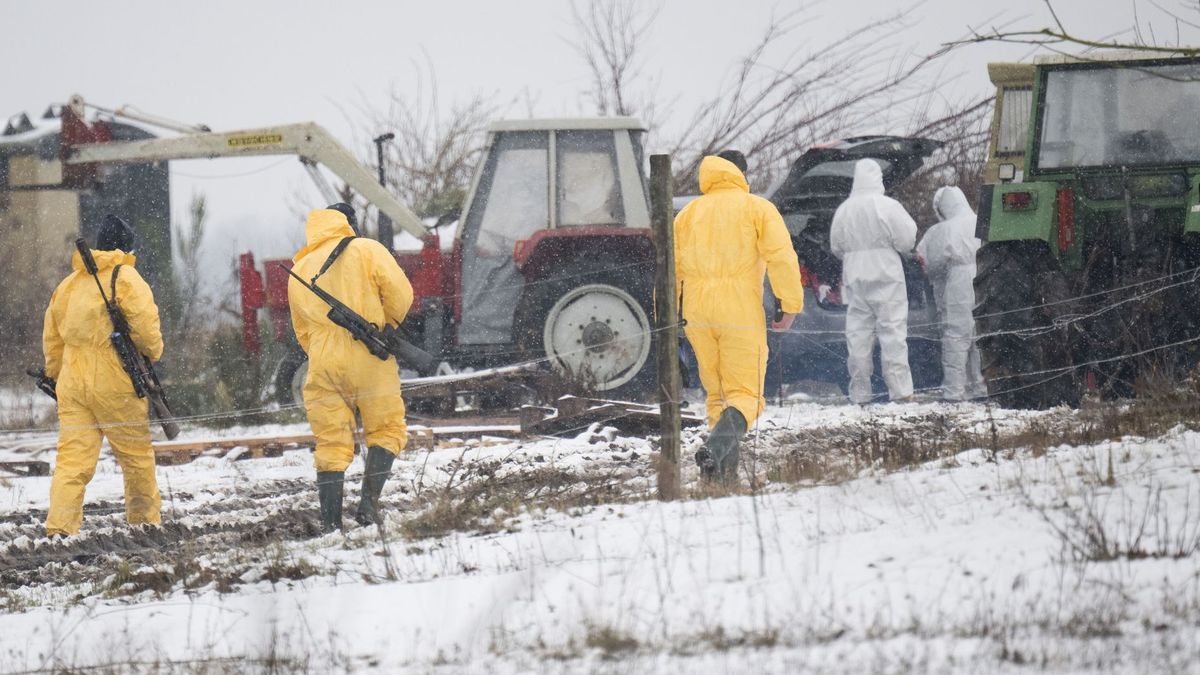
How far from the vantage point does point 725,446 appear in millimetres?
6793

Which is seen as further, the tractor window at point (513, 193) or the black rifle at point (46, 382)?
the tractor window at point (513, 193)

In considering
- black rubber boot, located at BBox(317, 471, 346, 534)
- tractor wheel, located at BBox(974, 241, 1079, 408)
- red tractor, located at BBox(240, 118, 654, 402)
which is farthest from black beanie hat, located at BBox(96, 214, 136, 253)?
tractor wheel, located at BBox(974, 241, 1079, 408)

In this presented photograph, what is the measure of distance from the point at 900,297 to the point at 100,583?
269 inches

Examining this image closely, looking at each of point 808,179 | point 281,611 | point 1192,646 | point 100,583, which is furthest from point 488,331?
point 1192,646

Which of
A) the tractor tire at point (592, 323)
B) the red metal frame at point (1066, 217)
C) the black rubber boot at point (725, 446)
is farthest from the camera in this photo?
the tractor tire at point (592, 323)

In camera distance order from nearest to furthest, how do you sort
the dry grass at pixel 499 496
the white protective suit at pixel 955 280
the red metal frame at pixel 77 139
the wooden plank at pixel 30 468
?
the dry grass at pixel 499 496 → the wooden plank at pixel 30 468 → the white protective suit at pixel 955 280 → the red metal frame at pixel 77 139

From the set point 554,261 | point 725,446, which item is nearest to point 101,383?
point 725,446

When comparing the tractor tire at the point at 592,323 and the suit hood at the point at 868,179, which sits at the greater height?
the suit hood at the point at 868,179

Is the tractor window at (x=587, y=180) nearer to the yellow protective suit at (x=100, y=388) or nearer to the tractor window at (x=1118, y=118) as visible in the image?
the tractor window at (x=1118, y=118)

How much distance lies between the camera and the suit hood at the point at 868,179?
1146 cm

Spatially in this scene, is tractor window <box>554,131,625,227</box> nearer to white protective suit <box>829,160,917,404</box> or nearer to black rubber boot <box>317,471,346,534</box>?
white protective suit <box>829,160,917,404</box>

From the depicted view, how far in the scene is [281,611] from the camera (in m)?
5.06

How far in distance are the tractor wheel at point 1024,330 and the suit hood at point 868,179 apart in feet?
7.57

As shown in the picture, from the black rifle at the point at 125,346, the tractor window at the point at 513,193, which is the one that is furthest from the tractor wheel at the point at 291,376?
the black rifle at the point at 125,346
